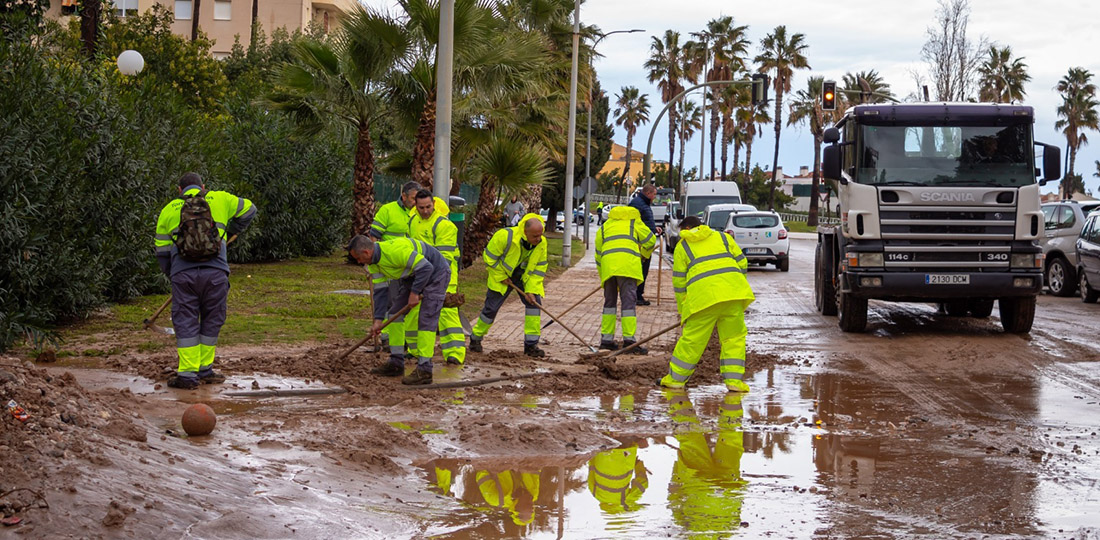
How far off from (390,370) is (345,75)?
12.3 metres

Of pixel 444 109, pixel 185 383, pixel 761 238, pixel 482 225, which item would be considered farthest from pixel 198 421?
pixel 761 238

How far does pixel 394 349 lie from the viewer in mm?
10102

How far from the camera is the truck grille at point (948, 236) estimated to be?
13828 millimetres

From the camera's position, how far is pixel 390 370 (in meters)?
10.1

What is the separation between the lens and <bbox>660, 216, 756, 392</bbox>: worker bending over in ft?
31.5

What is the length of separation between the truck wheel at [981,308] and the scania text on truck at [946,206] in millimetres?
1950

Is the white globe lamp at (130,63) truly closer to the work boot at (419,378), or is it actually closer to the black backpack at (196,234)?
the black backpack at (196,234)

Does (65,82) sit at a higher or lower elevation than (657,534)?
higher

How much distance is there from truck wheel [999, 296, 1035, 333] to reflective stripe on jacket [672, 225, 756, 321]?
233 inches

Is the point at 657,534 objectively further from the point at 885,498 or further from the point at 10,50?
the point at 10,50

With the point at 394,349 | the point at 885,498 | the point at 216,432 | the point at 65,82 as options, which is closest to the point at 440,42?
the point at 65,82

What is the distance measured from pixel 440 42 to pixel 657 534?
11.2 meters

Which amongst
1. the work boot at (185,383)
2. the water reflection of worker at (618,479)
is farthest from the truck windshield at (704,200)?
the water reflection of worker at (618,479)

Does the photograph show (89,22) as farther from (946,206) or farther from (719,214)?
(719,214)
